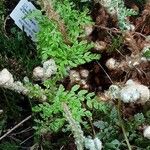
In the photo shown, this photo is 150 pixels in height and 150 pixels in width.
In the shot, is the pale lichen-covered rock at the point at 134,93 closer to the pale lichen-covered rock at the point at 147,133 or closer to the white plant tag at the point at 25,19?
the pale lichen-covered rock at the point at 147,133

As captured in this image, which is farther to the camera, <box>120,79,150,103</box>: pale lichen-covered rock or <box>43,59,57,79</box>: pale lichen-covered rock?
<box>43,59,57,79</box>: pale lichen-covered rock

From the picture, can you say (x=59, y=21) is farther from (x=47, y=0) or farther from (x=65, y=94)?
(x=65, y=94)

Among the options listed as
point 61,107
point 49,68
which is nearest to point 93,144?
point 61,107

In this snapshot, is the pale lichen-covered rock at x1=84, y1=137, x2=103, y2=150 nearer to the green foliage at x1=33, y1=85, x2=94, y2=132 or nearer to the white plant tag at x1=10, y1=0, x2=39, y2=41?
the green foliage at x1=33, y1=85, x2=94, y2=132

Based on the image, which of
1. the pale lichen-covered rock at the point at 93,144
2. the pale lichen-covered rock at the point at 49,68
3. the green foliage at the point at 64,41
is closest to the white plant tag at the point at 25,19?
the green foliage at the point at 64,41

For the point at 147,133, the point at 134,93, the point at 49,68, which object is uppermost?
the point at 49,68

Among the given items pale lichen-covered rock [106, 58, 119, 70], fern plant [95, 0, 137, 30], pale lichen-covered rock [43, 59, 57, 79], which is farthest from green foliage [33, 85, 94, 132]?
fern plant [95, 0, 137, 30]

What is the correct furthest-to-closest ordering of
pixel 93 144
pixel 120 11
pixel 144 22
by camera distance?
pixel 144 22 → pixel 120 11 → pixel 93 144

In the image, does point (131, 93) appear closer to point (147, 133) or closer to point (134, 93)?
point (134, 93)

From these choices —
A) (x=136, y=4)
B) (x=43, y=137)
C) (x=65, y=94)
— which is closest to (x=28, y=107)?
(x=43, y=137)
